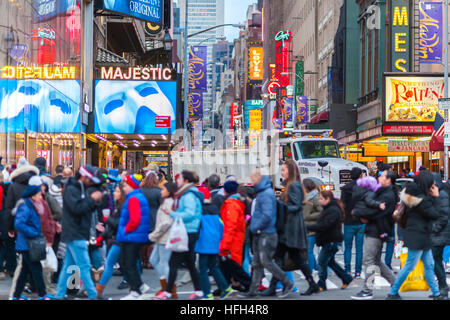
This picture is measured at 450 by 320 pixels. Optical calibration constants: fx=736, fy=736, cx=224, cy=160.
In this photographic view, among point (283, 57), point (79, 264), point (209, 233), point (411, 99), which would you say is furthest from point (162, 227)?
point (283, 57)

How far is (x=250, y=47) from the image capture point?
16188 centimetres

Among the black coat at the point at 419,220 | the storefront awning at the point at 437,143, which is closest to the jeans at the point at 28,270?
the black coat at the point at 419,220

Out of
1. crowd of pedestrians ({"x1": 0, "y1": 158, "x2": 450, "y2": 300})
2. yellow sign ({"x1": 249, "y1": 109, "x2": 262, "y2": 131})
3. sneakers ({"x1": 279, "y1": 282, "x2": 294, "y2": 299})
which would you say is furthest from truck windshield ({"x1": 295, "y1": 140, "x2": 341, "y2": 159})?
yellow sign ({"x1": 249, "y1": 109, "x2": 262, "y2": 131})

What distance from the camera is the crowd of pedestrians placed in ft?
33.8

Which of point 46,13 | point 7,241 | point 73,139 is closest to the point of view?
point 7,241

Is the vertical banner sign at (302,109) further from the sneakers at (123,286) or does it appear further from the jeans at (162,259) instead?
the jeans at (162,259)

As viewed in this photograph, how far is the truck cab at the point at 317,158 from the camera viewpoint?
27328 mm

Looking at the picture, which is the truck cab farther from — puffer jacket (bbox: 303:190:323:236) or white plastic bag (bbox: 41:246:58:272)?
white plastic bag (bbox: 41:246:58:272)

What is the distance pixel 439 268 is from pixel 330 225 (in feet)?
5.99

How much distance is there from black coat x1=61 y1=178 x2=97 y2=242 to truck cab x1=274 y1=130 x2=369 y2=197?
17.4 m
